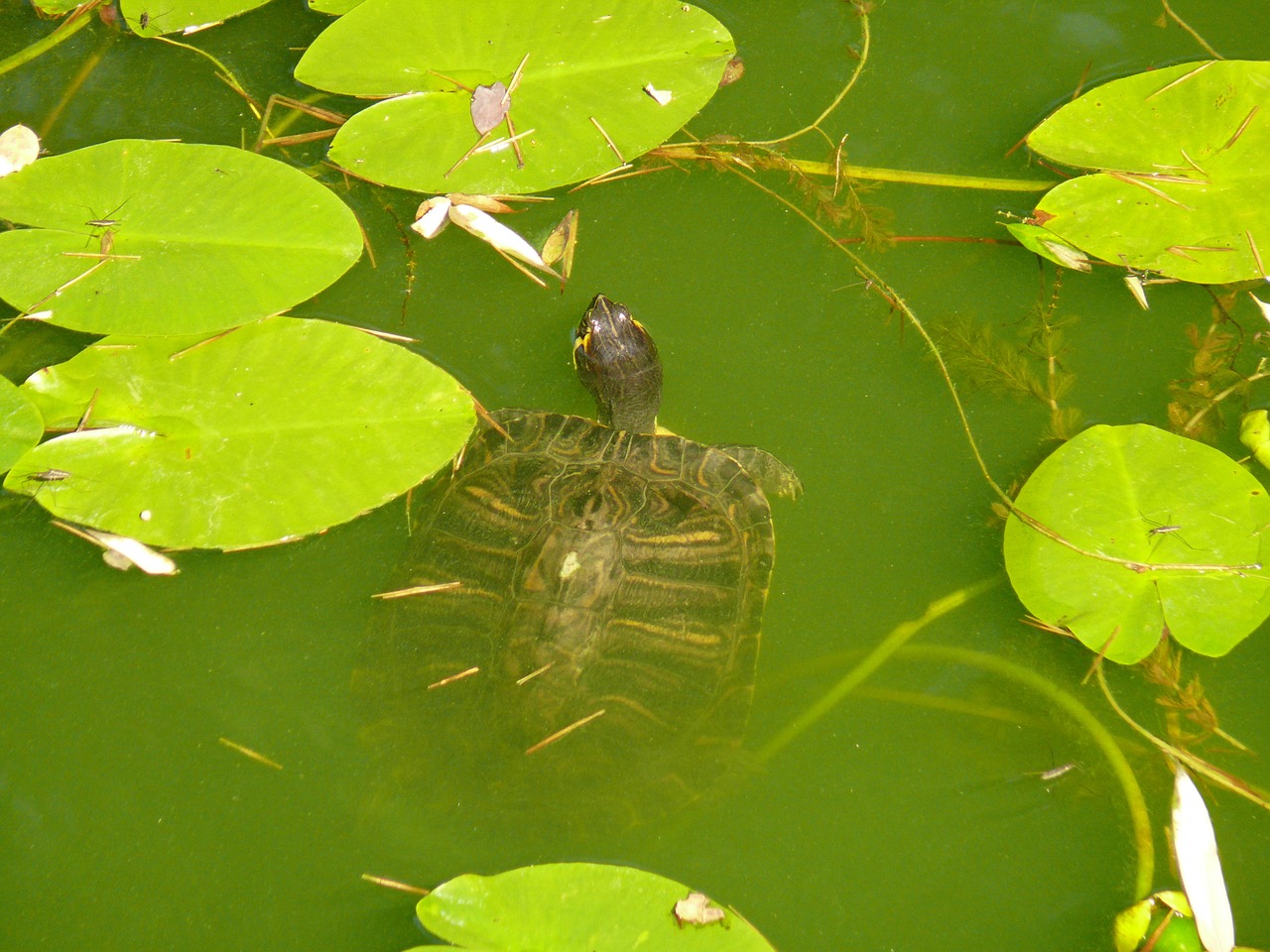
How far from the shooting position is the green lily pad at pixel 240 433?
188 cm

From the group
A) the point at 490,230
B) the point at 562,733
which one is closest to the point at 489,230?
the point at 490,230

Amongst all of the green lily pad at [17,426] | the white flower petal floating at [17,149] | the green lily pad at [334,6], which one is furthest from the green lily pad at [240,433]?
the green lily pad at [334,6]

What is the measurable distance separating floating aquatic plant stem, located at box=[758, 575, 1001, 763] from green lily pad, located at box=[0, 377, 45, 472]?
1.71 m

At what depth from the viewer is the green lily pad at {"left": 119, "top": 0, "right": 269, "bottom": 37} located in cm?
243

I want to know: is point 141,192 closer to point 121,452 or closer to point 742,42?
point 121,452

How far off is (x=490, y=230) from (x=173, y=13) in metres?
1.08

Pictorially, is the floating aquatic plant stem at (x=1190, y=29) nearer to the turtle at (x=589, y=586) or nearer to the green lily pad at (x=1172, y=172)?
the green lily pad at (x=1172, y=172)

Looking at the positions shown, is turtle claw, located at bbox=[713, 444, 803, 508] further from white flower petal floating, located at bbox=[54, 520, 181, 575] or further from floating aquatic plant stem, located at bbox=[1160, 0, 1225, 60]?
floating aquatic plant stem, located at bbox=[1160, 0, 1225, 60]

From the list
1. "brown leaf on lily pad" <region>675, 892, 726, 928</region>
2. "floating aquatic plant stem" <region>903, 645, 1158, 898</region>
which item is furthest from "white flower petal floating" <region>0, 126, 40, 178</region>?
"floating aquatic plant stem" <region>903, 645, 1158, 898</region>

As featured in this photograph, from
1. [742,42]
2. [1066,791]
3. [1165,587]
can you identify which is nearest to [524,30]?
[742,42]

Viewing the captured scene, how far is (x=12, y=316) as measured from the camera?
2.24 m

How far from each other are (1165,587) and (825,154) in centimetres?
139

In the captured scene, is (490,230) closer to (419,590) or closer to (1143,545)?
(419,590)

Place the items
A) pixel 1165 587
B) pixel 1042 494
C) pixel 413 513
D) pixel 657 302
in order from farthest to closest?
pixel 657 302, pixel 413 513, pixel 1042 494, pixel 1165 587
